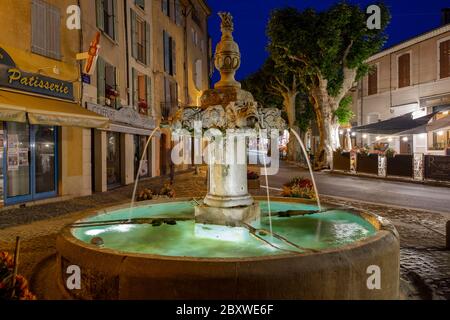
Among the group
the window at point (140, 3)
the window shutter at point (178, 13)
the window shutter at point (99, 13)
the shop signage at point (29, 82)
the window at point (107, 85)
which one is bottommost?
the shop signage at point (29, 82)

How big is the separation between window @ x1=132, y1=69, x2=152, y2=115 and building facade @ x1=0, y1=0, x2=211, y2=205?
58 mm

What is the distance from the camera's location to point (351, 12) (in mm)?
23969

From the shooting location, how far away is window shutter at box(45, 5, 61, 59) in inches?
465

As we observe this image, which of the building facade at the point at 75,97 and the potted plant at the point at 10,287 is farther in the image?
the building facade at the point at 75,97

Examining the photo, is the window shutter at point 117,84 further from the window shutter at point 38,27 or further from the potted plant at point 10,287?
the potted plant at point 10,287

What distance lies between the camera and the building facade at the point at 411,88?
936 inches

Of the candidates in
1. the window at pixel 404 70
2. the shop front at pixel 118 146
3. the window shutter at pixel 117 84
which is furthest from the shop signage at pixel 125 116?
the window at pixel 404 70

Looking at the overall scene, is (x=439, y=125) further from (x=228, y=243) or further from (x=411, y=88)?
(x=228, y=243)

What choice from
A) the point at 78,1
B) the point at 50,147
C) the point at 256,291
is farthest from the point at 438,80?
the point at 256,291

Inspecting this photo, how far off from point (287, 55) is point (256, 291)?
2470 centimetres

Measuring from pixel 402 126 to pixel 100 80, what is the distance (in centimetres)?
1763

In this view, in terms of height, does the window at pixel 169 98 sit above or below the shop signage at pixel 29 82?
above

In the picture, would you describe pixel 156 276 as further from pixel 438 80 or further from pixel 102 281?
pixel 438 80

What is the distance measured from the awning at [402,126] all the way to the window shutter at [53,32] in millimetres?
18756
